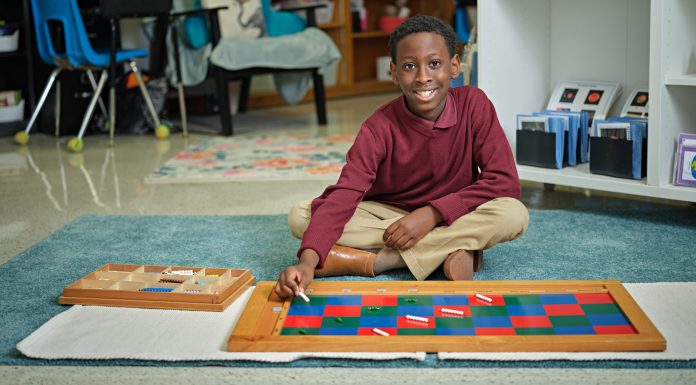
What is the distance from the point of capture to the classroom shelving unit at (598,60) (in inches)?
84.4

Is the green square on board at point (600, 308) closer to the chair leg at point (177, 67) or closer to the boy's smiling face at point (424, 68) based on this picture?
the boy's smiling face at point (424, 68)

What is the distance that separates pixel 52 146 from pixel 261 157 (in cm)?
112

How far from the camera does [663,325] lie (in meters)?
1.43

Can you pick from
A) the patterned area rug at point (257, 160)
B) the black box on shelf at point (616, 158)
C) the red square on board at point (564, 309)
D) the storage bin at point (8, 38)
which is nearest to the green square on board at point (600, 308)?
the red square on board at point (564, 309)

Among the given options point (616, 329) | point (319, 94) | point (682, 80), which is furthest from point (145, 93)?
point (616, 329)

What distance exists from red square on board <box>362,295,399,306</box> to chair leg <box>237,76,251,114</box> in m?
3.40

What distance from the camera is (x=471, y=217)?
176cm

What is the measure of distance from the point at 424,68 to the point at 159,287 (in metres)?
0.67

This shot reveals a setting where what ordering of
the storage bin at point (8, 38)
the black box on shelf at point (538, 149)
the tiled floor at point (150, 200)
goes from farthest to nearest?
the storage bin at point (8, 38) < the black box on shelf at point (538, 149) < the tiled floor at point (150, 200)

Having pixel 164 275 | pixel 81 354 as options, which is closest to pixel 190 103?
pixel 164 275

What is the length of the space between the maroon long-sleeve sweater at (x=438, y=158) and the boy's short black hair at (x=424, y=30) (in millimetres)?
122

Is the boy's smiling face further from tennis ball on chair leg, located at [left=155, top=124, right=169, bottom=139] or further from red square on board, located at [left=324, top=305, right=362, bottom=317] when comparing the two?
tennis ball on chair leg, located at [left=155, top=124, right=169, bottom=139]

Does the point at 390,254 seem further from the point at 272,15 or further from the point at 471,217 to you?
the point at 272,15

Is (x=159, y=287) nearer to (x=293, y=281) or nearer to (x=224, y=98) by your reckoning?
(x=293, y=281)
